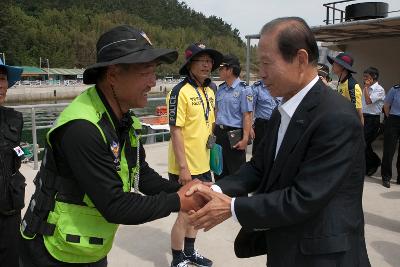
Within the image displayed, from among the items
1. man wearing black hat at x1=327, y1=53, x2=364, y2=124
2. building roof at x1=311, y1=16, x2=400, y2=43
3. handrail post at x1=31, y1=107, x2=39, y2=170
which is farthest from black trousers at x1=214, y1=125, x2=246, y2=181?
building roof at x1=311, y1=16, x2=400, y2=43

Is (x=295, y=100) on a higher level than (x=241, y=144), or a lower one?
higher

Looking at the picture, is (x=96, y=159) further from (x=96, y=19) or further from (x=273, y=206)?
(x=96, y=19)

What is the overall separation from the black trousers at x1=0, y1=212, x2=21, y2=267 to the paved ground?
1.15 m

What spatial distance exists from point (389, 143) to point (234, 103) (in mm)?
2889

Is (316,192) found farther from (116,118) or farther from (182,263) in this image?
(182,263)

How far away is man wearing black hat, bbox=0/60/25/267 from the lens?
2229 mm

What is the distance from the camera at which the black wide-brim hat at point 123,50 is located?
1578 mm

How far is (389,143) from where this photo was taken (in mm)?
5844

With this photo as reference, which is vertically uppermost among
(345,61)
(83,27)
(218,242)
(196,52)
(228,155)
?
(83,27)

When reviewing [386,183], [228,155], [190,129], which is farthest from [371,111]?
[190,129]

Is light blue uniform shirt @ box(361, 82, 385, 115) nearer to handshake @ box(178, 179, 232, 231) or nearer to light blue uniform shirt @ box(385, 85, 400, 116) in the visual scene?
light blue uniform shirt @ box(385, 85, 400, 116)

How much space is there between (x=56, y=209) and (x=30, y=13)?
11443 cm

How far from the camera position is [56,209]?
1596 millimetres

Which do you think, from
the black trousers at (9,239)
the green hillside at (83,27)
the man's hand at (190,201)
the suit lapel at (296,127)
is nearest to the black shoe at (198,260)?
the black trousers at (9,239)
